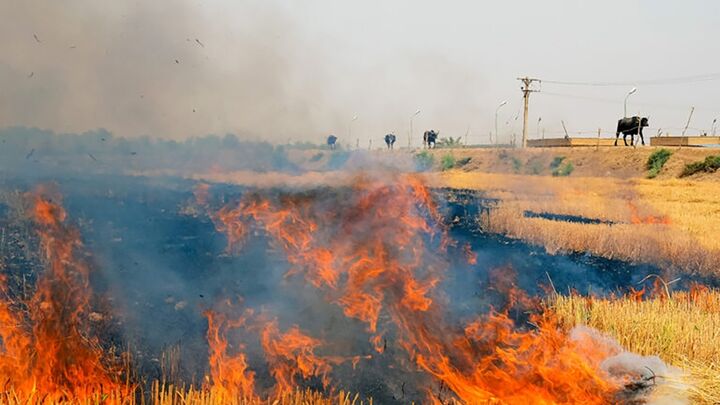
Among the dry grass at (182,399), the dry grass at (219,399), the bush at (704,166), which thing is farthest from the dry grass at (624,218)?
the dry grass at (182,399)

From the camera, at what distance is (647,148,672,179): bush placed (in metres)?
44.0

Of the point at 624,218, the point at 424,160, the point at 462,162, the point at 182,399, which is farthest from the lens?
the point at 462,162

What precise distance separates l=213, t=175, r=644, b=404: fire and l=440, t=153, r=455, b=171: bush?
42.6 metres

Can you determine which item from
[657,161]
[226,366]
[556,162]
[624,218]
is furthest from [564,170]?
[226,366]

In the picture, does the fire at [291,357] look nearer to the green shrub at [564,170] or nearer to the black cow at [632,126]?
the green shrub at [564,170]

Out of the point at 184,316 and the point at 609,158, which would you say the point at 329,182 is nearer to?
the point at 184,316

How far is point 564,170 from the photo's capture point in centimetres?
4875

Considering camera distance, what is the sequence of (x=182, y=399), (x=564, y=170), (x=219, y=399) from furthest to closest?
1. (x=564, y=170)
2. (x=219, y=399)
3. (x=182, y=399)

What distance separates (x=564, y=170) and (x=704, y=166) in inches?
430

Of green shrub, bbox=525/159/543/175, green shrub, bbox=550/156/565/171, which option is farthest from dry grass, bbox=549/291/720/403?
green shrub, bbox=550/156/565/171

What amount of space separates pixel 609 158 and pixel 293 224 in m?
43.9

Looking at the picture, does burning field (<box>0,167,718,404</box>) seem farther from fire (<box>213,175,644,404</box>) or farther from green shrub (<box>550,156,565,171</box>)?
green shrub (<box>550,156,565,171</box>)

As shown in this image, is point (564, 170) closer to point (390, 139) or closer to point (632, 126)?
point (632, 126)

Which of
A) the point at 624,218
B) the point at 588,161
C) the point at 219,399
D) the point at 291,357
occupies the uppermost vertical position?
the point at 588,161
